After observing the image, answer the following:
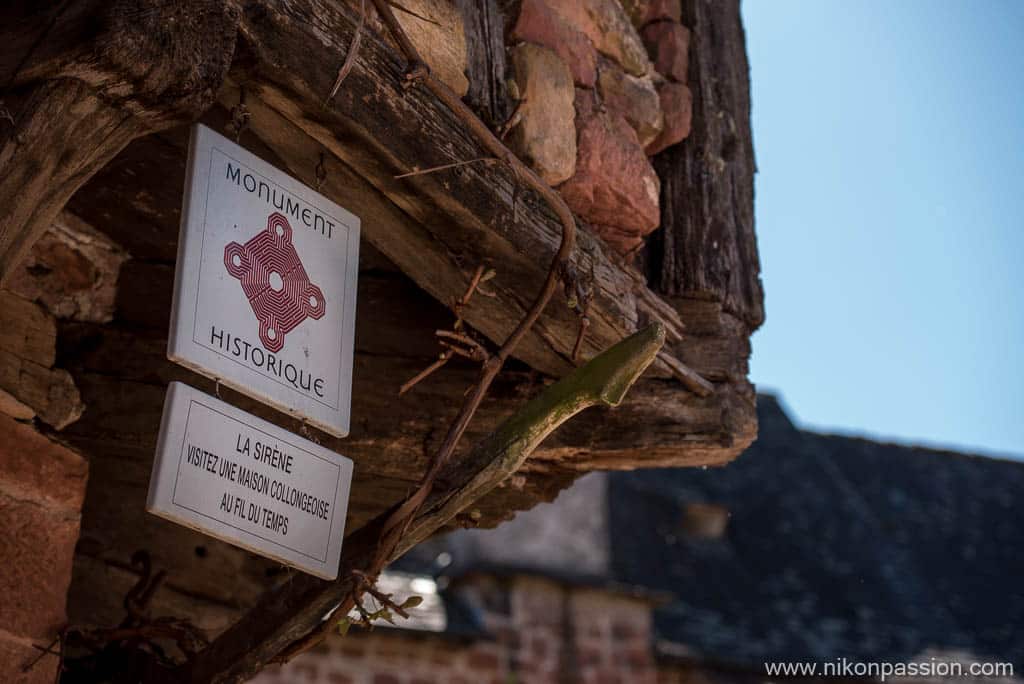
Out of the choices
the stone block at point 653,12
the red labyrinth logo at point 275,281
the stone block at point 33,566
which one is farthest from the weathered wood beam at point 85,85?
the stone block at point 653,12

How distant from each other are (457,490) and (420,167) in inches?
22.9

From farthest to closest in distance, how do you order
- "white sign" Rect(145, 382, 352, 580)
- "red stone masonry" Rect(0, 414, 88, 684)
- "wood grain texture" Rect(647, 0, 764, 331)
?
"wood grain texture" Rect(647, 0, 764, 331), "red stone masonry" Rect(0, 414, 88, 684), "white sign" Rect(145, 382, 352, 580)

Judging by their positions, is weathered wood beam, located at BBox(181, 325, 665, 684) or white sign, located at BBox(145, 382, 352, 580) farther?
weathered wood beam, located at BBox(181, 325, 665, 684)

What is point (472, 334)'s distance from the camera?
2982 millimetres

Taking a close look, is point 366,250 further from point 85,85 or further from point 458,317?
point 85,85

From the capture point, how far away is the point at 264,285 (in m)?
2.36

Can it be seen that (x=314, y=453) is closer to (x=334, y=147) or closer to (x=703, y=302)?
(x=334, y=147)

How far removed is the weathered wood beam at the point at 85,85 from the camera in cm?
197

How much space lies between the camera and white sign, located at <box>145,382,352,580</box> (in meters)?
2.20

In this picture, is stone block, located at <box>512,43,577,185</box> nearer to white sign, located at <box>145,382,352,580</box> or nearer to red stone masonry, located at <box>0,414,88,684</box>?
white sign, located at <box>145,382,352,580</box>

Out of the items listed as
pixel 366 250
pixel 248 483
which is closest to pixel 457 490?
pixel 248 483

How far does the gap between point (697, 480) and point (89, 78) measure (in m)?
12.9

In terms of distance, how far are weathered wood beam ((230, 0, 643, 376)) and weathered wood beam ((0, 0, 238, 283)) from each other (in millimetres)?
122

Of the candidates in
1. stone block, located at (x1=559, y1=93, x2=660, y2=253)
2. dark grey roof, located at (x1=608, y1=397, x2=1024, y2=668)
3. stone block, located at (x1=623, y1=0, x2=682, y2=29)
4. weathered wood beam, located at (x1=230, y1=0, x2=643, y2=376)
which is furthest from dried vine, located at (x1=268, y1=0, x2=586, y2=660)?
dark grey roof, located at (x1=608, y1=397, x2=1024, y2=668)
